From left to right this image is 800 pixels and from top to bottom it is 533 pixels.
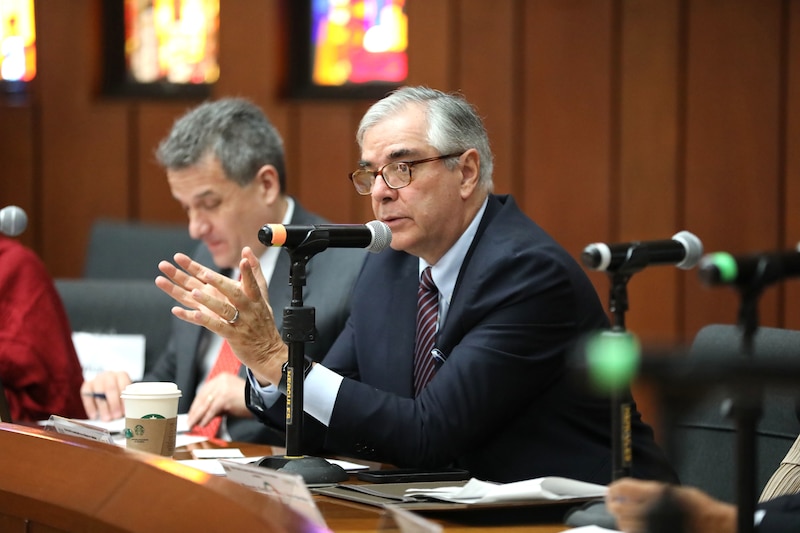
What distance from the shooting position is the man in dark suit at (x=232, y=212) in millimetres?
2980

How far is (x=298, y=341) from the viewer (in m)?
1.92

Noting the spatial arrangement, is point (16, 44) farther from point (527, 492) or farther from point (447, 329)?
point (527, 492)

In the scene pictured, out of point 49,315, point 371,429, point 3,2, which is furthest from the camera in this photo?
point 3,2

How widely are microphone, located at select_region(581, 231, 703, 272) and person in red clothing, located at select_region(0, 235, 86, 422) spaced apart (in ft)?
5.79

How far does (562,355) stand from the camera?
Result: 2.26 metres

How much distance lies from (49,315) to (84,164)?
2677 mm

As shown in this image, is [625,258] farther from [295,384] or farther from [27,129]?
[27,129]

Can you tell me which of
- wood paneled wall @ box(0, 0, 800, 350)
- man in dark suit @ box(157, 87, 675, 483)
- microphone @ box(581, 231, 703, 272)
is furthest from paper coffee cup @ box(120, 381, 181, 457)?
wood paneled wall @ box(0, 0, 800, 350)

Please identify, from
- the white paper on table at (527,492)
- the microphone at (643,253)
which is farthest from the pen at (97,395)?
the microphone at (643,253)

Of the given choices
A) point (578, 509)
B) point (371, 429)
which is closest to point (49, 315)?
point (371, 429)

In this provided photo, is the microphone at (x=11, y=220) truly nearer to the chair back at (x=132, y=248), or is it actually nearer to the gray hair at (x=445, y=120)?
the gray hair at (x=445, y=120)

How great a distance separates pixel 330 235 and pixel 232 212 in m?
1.17

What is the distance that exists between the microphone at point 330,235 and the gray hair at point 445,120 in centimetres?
42

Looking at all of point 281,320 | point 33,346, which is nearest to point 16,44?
point 33,346
